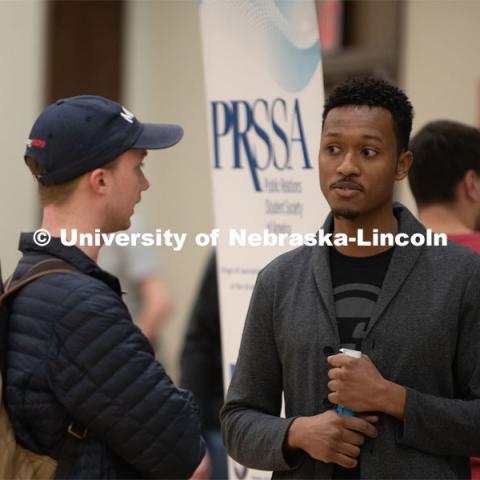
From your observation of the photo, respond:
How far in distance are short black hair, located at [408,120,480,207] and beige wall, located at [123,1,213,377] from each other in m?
5.54

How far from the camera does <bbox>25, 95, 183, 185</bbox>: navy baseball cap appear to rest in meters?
2.98

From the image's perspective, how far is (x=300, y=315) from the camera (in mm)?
2742

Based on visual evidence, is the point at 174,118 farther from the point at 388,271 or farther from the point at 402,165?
the point at 388,271

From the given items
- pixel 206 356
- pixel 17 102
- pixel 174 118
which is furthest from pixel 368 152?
pixel 174 118

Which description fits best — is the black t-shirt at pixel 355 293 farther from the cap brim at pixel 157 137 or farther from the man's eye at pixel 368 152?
the cap brim at pixel 157 137

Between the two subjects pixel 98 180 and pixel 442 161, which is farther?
pixel 442 161

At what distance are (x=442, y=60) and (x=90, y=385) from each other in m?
4.56

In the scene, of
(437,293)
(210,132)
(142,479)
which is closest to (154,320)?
(210,132)

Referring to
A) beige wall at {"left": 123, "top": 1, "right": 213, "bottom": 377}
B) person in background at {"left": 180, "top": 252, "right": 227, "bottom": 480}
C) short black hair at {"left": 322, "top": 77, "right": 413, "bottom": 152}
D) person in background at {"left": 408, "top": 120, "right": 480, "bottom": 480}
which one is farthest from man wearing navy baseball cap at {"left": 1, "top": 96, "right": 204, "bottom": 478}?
beige wall at {"left": 123, "top": 1, "right": 213, "bottom": 377}

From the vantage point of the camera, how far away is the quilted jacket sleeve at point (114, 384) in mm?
2758

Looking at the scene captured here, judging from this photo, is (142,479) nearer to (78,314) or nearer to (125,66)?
(78,314)

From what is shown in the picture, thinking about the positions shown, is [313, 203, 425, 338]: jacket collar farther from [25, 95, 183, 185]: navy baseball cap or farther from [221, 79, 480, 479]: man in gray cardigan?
[25, 95, 183, 185]: navy baseball cap

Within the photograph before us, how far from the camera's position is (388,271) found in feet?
8.86

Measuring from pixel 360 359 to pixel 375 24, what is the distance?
17.2ft
